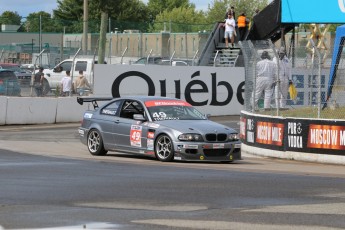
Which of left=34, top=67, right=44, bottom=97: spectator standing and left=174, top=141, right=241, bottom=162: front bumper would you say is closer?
left=174, top=141, right=241, bottom=162: front bumper

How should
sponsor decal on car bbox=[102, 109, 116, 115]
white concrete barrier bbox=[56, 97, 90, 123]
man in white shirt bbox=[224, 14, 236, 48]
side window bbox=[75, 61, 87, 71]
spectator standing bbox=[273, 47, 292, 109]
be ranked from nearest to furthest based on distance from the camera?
sponsor decal on car bbox=[102, 109, 116, 115]
spectator standing bbox=[273, 47, 292, 109]
white concrete barrier bbox=[56, 97, 90, 123]
side window bbox=[75, 61, 87, 71]
man in white shirt bbox=[224, 14, 236, 48]

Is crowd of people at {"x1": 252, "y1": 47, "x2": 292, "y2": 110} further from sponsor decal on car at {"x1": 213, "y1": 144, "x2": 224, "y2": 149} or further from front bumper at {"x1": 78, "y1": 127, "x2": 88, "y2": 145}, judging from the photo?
front bumper at {"x1": 78, "y1": 127, "x2": 88, "y2": 145}

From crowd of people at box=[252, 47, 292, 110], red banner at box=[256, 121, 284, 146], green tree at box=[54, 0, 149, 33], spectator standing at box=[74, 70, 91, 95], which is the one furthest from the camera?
green tree at box=[54, 0, 149, 33]

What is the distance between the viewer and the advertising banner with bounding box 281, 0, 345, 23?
100ft

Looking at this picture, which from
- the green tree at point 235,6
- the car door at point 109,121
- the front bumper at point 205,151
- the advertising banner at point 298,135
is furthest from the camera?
the green tree at point 235,6

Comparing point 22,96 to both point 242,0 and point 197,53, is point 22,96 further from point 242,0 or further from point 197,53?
point 242,0

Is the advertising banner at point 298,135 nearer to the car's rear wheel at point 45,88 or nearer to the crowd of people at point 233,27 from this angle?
the car's rear wheel at point 45,88

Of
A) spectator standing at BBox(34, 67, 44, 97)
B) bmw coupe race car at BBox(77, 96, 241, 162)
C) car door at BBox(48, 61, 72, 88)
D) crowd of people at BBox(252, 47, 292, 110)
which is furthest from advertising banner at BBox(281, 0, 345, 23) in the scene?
bmw coupe race car at BBox(77, 96, 241, 162)

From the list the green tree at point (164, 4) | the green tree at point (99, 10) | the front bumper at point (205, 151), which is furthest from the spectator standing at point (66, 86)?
the green tree at point (164, 4)

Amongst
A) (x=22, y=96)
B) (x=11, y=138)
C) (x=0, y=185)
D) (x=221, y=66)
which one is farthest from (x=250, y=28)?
(x=0, y=185)

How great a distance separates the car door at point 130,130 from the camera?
1964 cm

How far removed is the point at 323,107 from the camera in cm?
2025

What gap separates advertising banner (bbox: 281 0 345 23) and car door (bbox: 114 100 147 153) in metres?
12.0

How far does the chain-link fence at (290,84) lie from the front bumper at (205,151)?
2.18 m
